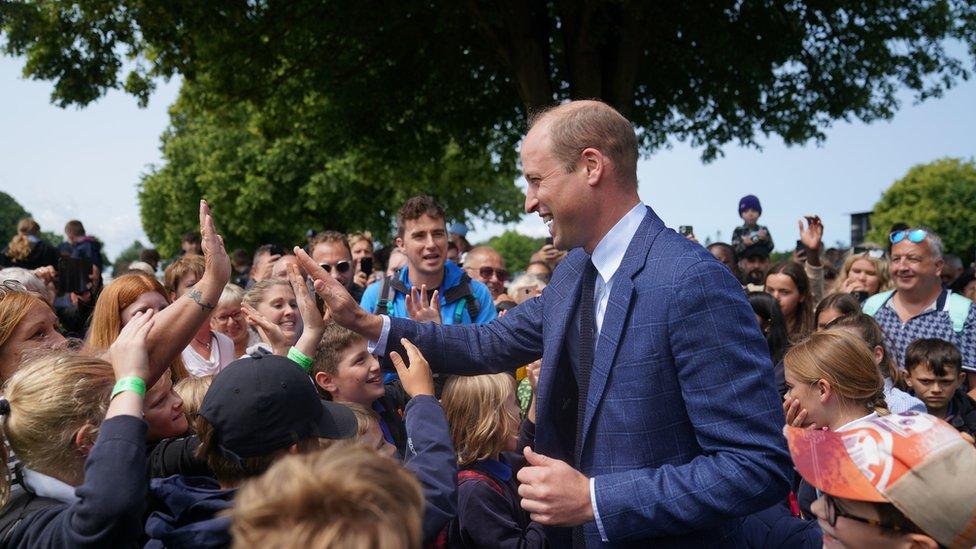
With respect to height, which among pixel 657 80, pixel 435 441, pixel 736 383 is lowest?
pixel 435 441

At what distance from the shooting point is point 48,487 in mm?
2477

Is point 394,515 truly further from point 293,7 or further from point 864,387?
point 293,7

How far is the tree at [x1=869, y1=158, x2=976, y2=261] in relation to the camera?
225 feet

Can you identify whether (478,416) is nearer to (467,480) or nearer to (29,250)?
(467,480)

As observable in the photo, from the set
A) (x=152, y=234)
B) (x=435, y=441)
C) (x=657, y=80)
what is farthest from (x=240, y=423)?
(x=152, y=234)

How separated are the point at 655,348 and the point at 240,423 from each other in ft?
3.88

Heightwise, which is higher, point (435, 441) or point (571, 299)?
point (571, 299)

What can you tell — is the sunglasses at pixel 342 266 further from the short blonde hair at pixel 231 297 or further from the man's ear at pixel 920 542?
the man's ear at pixel 920 542

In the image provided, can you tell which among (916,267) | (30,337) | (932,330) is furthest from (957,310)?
(30,337)

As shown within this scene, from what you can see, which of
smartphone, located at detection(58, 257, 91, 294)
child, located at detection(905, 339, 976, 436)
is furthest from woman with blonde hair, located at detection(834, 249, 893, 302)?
smartphone, located at detection(58, 257, 91, 294)

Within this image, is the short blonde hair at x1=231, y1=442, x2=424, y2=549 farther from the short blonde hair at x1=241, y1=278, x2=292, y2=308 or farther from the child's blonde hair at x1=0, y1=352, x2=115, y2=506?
the short blonde hair at x1=241, y1=278, x2=292, y2=308

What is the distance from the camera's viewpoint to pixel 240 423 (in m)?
2.37

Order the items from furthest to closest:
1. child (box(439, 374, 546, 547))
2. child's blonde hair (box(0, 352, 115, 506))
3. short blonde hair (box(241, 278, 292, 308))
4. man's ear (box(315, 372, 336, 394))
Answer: short blonde hair (box(241, 278, 292, 308)) < man's ear (box(315, 372, 336, 394)) < child (box(439, 374, 546, 547)) < child's blonde hair (box(0, 352, 115, 506))

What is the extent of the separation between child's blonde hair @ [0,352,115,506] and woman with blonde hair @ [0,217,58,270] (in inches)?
323
